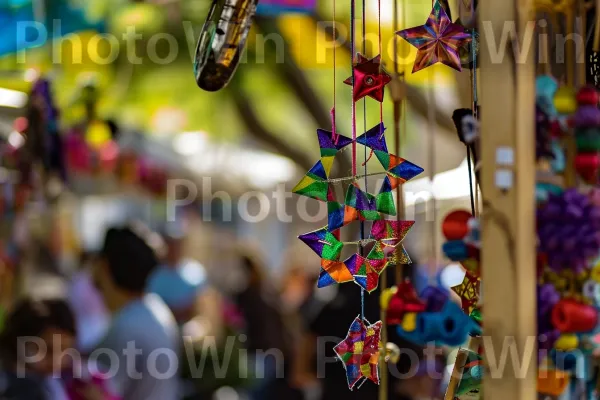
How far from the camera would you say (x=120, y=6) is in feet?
14.3

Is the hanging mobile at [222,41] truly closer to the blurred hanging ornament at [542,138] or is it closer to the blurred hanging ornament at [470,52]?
the blurred hanging ornament at [470,52]

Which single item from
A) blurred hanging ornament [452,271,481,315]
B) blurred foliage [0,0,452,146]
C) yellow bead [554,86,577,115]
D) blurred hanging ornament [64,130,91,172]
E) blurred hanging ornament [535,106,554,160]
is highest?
blurred foliage [0,0,452,146]

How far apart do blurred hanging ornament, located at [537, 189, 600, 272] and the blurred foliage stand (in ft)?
5.86

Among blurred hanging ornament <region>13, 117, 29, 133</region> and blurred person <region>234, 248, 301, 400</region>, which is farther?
blurred person <region>234, 248, 301, 400</region>

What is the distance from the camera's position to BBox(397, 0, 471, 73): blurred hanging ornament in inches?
42.9

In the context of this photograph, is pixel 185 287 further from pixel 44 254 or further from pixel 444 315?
pixel 444 315

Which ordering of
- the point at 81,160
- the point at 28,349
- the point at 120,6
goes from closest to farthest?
the point at 28,349, the point at 81,160, the point at 120,6

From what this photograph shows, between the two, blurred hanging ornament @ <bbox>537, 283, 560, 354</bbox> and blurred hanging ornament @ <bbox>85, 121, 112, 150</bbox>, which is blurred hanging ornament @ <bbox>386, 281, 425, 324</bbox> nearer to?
blurred hanging ornament @ <bbox>537, 283, 560, 354</bbox>

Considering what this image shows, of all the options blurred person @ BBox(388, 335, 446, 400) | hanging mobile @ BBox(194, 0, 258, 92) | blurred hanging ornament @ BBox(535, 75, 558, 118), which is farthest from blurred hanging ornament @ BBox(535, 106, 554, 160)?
blurred person @ BBox(388, 335, 446, 400)

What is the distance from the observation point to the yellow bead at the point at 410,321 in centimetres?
140

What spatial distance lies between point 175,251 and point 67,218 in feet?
5.24

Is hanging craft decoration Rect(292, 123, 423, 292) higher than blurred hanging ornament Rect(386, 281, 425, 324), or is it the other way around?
hanging craft decoration Rect(292, 123, 423, 292)

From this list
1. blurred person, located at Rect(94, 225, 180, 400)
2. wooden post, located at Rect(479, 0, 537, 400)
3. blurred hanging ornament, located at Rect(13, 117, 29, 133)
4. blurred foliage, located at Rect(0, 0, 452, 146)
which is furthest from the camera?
blurred foliage, located at Rect(0, 0, 452, 146)

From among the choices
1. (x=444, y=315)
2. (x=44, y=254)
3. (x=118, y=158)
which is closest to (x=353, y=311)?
(x=444, y=315)
